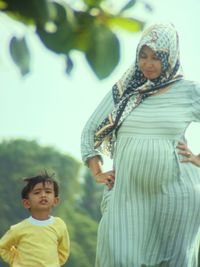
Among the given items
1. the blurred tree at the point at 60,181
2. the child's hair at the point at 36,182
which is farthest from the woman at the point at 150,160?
the blurred tree at the point at 60,181

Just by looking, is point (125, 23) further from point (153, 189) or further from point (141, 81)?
point (141, 81)

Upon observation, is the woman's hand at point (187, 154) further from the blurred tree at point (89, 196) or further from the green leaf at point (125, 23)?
the blurred tree at point (89, 196)

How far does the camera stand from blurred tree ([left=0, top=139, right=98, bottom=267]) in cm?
5209

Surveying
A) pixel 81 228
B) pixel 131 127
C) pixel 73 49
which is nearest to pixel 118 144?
pixel 131 127

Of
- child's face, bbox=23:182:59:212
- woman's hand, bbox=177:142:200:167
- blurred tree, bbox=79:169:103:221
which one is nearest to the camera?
woman's hand, bbox=177:142:200:167

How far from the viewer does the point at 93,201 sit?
62.2m

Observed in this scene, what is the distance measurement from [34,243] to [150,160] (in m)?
1.18

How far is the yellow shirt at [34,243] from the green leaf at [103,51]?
442 cm

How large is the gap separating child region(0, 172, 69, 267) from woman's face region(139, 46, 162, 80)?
1.29m

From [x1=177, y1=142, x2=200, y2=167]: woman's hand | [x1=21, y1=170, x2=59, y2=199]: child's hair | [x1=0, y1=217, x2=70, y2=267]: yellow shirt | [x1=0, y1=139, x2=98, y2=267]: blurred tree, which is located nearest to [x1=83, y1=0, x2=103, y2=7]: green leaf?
[x1=177, y1=142, x2=200, y2=167]: woman's hand

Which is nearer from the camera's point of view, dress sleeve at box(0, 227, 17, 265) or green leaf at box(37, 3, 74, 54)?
green leaf at box(37, 3, 74, 54)

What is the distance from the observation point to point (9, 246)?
7691mm

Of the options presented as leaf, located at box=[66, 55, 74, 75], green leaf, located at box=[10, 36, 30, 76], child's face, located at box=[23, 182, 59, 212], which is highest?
green leaf, located at box=[10, 36, 30, 76]

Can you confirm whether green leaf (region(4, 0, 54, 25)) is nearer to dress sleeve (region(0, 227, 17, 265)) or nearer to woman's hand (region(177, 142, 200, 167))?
woman's hand (region(177, 142, 200, 167))
